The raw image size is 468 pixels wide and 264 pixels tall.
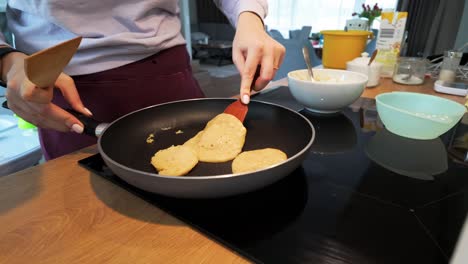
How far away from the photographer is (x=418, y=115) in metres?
0.64

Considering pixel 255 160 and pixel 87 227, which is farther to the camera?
pixel 255 160

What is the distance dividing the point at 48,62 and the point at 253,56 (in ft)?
1.33

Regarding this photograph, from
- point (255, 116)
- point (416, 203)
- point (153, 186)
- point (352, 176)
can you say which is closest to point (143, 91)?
point (255, 116)

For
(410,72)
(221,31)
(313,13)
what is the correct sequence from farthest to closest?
(221,31) → (313,13) → (410,72)

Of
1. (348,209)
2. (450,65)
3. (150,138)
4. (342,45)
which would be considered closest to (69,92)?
(150,138)

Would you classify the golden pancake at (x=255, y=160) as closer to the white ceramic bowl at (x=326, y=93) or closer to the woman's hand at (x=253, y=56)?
the woman's hand at (x=253, y=56)

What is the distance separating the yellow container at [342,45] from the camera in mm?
1340

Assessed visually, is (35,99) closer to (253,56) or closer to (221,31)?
(253,56)

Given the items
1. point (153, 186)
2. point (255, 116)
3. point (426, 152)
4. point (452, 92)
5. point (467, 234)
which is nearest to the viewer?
point (467, 234)

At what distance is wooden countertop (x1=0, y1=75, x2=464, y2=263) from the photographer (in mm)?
362

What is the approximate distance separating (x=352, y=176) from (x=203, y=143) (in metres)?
0.29

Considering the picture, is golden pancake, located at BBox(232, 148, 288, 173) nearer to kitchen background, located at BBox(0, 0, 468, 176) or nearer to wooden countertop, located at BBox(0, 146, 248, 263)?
wooden countertop, located at BBox(0, 146, 248, 263)

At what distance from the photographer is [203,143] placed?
59 centimetres

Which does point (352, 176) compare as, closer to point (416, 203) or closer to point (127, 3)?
point (416, 203)
